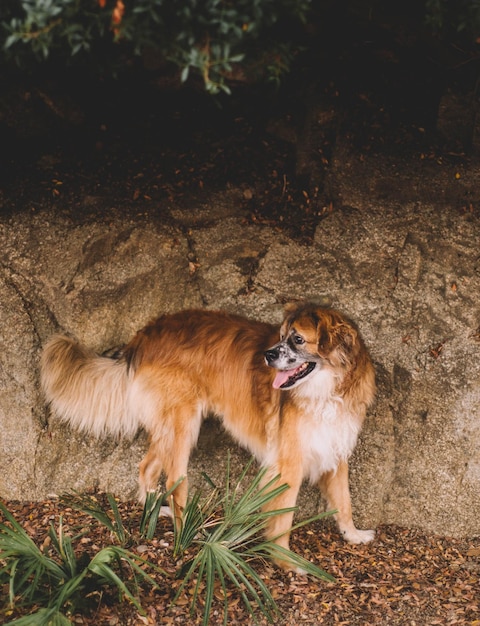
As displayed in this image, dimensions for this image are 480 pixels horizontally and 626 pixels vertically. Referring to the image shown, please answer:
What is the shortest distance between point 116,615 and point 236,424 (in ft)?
5.66

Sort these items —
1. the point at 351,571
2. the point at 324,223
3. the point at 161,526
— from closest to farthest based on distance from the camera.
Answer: the point at 351,571, the point at 161,526, the point at 324,223

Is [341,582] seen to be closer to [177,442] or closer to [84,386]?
[177,442]

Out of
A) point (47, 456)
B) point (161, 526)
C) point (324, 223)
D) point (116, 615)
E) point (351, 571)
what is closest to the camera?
point (116, 615)

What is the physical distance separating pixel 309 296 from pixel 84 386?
2.00 metres

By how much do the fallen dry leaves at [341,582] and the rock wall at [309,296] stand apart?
0.84 ft

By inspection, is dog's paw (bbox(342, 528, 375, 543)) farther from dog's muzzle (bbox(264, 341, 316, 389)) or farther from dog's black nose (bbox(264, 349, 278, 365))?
dog's black nose (bbox(264, 349, 278, 365))

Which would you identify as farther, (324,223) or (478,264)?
(324,223)

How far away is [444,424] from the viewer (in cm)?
552

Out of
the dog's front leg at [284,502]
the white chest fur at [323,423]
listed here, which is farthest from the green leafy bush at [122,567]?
the white chest fur at [323,423]

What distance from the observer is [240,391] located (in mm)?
5367

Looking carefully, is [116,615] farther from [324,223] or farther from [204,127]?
[204,127]

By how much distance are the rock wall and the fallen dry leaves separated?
256 mm

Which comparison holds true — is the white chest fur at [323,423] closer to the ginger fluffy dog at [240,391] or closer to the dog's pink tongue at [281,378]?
the ginger fluffy dog at [240,391]

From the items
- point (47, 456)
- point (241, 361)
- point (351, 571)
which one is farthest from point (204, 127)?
point (351, 571)
